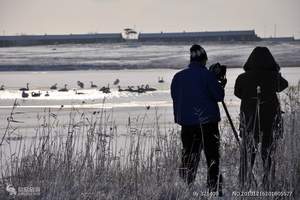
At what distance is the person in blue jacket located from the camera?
7441mm

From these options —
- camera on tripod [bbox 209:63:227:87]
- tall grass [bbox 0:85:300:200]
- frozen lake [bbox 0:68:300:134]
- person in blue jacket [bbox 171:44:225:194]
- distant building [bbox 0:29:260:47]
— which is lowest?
distant building [bbox 0:29:260:47]

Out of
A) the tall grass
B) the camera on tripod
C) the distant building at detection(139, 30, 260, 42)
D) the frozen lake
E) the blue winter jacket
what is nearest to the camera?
the tall grass

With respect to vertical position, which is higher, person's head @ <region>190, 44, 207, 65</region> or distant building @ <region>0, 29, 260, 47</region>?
person's head @ <region>190, 44, 207, 65</region>

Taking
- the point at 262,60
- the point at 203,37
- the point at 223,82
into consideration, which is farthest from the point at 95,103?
the point at 203,37

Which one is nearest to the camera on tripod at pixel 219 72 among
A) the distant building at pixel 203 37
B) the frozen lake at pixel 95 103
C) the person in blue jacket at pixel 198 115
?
the person in blue jacket at pixel 198 115

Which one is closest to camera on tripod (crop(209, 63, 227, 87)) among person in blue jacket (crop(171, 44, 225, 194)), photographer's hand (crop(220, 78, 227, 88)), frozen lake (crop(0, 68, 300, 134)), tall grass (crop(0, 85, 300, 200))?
photographer's hand (crop(220, 78, 227, 88))

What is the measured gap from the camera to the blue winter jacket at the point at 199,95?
7.44 meters

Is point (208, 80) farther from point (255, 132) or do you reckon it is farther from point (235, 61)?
point (235, 61)

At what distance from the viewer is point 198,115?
740cm

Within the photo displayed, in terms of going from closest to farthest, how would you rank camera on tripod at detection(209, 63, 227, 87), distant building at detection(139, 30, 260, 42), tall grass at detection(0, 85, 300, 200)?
1. tall grass at detection(0, 85, 300, 200)
2. camera on tripod at detection(209, 63, 227, 87)
3. distant building at detection(139, 30, 260, 42)

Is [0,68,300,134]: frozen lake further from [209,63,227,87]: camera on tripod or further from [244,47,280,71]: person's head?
[244,47,280,71]: person's head

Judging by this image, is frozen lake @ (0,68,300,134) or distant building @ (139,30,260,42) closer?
frozen lake @ (0,68,300,134)

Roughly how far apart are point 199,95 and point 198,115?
23 cm

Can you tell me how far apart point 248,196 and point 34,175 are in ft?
7.68
